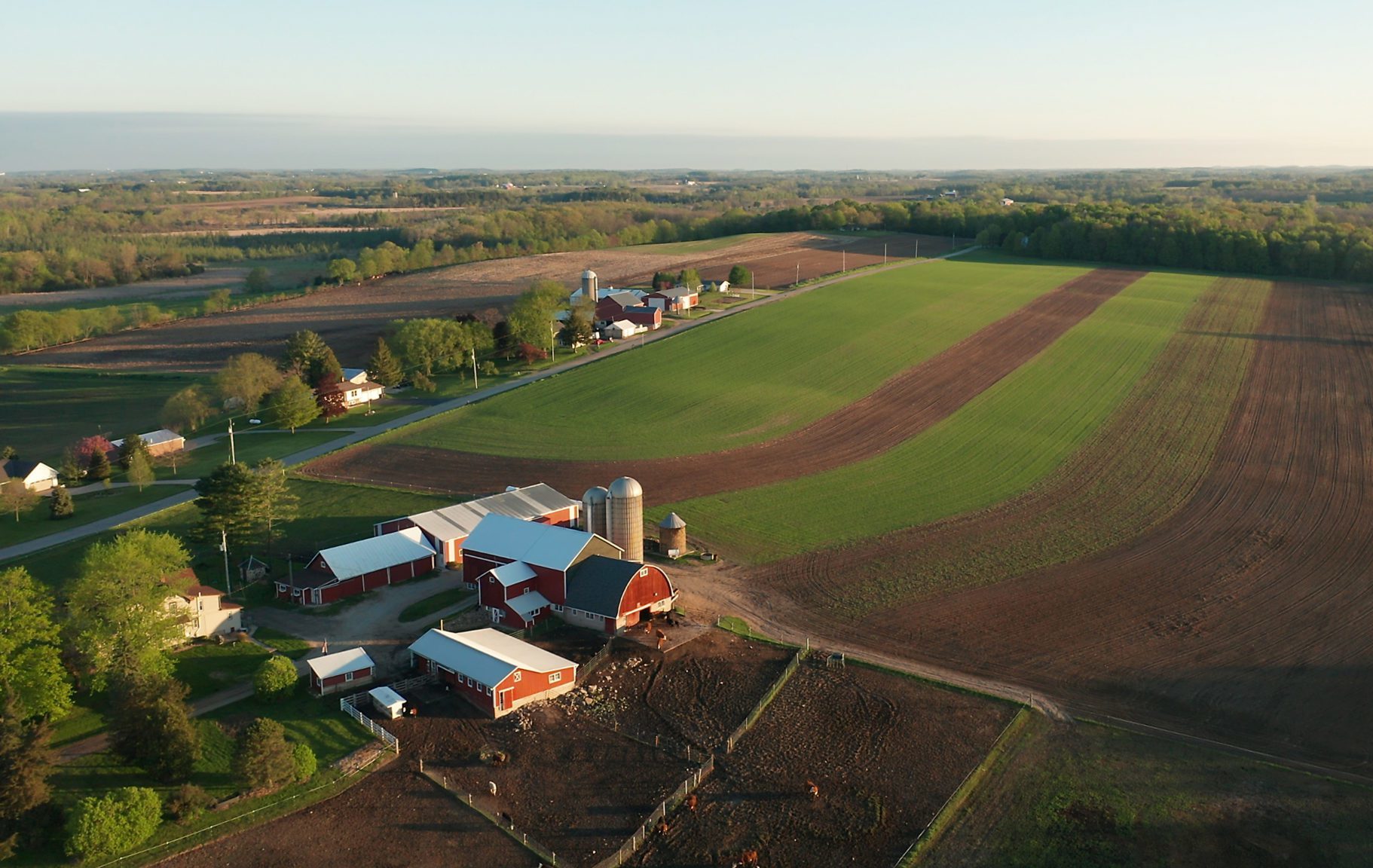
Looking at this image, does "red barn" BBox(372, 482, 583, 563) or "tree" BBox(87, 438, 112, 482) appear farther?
"tree" BBox(87, 438, 112, 482)

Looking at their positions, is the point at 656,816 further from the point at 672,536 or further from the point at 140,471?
the point at 140,471

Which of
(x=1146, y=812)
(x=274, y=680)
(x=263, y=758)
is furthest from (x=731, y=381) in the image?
(x=263, y=758)

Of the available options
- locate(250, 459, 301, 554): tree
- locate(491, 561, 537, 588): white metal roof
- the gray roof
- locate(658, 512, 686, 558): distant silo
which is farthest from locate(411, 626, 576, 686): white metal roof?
locate(250, 459, 301, 554): tree

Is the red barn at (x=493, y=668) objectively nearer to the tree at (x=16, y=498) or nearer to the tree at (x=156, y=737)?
the tree at (x=156, y=737)

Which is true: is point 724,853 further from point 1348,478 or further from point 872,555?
point 1348,478

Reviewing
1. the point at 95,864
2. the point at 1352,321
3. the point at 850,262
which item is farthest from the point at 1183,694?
the point at 850,262

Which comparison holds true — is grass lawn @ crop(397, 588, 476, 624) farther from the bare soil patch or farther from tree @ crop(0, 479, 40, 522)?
tree @ crop(0, 479, 40, 522)
